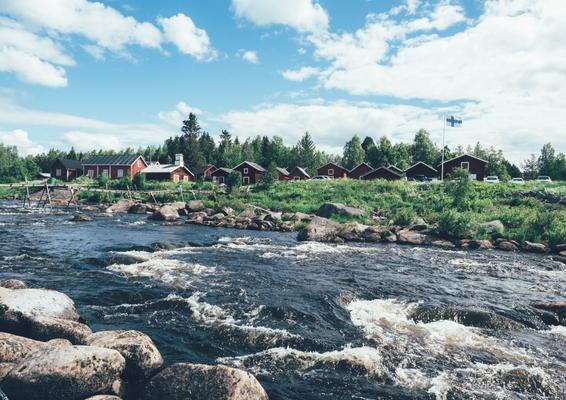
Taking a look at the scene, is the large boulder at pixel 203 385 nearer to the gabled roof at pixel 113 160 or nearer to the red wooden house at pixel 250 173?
the red wooden house at pixel 250 173

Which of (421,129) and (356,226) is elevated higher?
(421,129)

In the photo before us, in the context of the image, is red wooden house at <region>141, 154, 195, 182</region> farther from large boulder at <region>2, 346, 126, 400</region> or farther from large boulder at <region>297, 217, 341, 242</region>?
large boulder at <region>2, 346, 126, 400</region>

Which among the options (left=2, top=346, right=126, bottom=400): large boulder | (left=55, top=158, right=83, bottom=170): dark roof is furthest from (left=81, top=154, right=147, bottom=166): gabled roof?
(left=2, top=346, right=126, bottom=400): large boulder

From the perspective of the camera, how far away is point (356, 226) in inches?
1099

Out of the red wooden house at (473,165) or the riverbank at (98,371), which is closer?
the riverbank at (98,371)

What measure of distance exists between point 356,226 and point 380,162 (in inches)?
2574

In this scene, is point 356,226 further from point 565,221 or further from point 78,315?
point 78,315

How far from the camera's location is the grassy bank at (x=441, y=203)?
86.7 ft

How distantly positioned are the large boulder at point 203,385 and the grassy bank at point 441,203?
23011mm

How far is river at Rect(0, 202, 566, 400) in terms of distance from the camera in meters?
8.06

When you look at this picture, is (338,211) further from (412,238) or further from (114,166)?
(114,166)

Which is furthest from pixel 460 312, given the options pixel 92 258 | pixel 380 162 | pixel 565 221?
pixel 380 162

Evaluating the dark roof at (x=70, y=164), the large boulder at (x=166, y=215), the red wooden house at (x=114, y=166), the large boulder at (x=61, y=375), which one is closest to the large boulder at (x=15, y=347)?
the large boulder at (x=61, y=375)

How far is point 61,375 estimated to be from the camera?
6141mm
